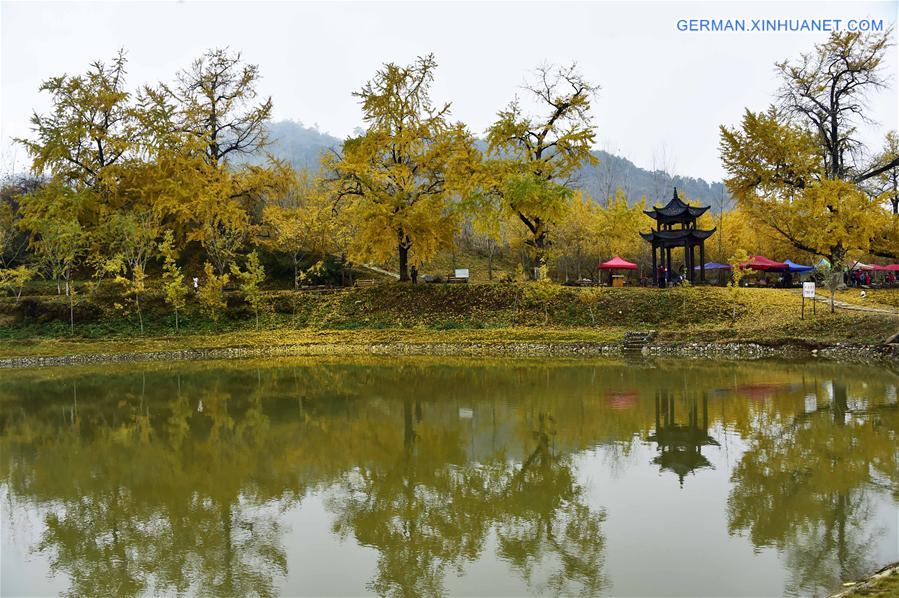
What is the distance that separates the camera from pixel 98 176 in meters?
39.4

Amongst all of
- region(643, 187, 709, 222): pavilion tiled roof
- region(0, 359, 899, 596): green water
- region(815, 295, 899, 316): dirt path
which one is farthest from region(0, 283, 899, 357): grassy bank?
region(0, 359, 899, 596): green water

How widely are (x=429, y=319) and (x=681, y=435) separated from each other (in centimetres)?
2208

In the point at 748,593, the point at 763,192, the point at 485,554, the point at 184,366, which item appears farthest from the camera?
the point at 763,192

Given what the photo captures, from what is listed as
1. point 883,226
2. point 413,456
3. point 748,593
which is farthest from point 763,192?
point 748,593

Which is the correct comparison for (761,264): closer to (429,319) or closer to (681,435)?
(429,319)

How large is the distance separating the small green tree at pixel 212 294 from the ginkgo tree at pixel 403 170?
7.20m

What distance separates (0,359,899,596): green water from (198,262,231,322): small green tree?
16.0m

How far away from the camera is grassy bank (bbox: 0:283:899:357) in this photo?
30.2 meters

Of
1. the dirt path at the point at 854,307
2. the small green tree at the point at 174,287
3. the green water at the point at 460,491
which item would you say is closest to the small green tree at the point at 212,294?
the small green tree at the point at 174,287

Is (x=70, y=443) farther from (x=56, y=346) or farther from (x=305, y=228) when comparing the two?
(x=305, y=228)

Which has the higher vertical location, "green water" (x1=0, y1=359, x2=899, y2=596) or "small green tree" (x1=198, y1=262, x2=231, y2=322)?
"small green tree" (x1=198, y1=262, x2=231, y2=322)

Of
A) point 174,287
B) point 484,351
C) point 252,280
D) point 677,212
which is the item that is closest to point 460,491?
point 484,351

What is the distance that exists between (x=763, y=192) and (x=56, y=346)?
35.8 meters

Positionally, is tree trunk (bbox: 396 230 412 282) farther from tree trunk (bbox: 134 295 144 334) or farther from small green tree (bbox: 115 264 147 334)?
tree trunk (bbox: 134 295 144 334)
